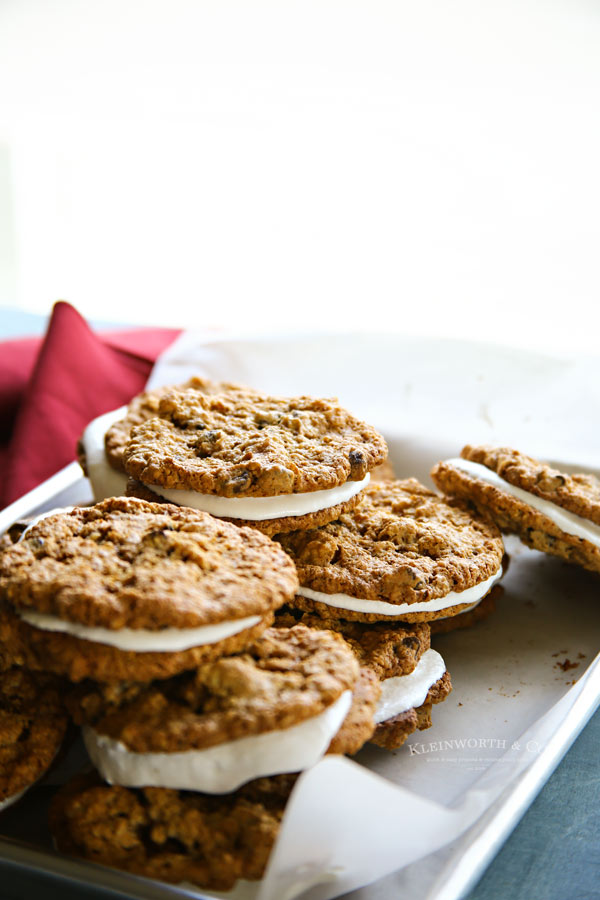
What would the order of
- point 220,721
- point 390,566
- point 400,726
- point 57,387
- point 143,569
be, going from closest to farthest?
point 220,721 → point 143,569 → point 400,726 → point 390,566 → point 57,387

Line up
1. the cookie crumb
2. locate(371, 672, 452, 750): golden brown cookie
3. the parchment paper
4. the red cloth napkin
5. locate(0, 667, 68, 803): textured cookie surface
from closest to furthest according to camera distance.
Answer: the parchment paper → locate(0, 667, 68, 803): textured cookie surface → locate(371, 672, 452, 750): golden brown cookie → the cookie crumb → the red cloth napkin

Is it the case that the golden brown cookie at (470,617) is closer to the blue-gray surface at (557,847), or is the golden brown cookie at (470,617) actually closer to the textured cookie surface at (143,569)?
the blue-gray surface at (557,847)

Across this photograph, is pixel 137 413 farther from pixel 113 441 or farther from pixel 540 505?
pixel 540 505

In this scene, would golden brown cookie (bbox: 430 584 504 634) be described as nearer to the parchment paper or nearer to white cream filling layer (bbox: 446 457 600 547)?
the parchment paper

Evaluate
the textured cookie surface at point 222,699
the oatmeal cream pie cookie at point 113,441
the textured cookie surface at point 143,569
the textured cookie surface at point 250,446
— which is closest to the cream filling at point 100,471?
the oatmeal cream pie cookie at point 113,441

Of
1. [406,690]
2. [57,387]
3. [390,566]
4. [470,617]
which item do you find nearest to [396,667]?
[406,690]

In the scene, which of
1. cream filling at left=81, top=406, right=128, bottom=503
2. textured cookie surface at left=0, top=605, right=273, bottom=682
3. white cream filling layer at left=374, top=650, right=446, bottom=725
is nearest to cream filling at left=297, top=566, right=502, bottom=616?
white cream filling layer at left=374, top=650, right=446, bottom=725
